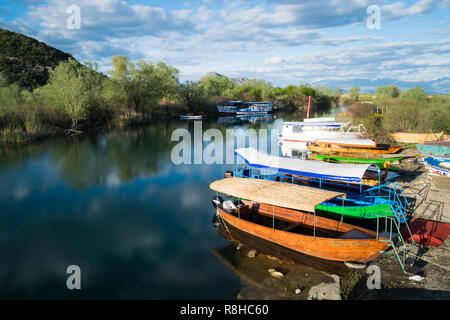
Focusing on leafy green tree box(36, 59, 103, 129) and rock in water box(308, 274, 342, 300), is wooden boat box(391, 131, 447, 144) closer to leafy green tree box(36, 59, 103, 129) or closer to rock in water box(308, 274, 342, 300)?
rock in water box(308, 274, 342, 300)

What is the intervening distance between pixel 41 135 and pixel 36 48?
57.0 metres

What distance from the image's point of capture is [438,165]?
683 inches

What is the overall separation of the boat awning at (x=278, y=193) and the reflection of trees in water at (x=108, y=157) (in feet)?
33.5

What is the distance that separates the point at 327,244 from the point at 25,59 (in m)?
81.5

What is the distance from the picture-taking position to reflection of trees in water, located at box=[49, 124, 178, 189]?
20034mm

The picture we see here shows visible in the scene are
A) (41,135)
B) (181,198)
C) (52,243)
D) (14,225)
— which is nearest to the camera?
(52,243)

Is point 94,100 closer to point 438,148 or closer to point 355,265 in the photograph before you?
point 438,148

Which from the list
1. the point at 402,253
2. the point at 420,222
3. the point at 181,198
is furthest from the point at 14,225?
the point at 420,222

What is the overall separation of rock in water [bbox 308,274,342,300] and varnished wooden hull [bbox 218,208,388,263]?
3.28 ft

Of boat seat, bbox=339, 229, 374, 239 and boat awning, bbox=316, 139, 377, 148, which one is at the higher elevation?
boat awning, bbox=316, 139, 377, 148

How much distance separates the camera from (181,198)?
15.9m

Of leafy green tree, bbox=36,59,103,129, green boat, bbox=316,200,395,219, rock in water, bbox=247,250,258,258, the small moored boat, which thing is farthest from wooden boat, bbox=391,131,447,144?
leafy green tree, bbox=36,59,103,129

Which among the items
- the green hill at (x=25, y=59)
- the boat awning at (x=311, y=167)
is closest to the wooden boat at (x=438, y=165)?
the boat awning at (x=311, y=167)
